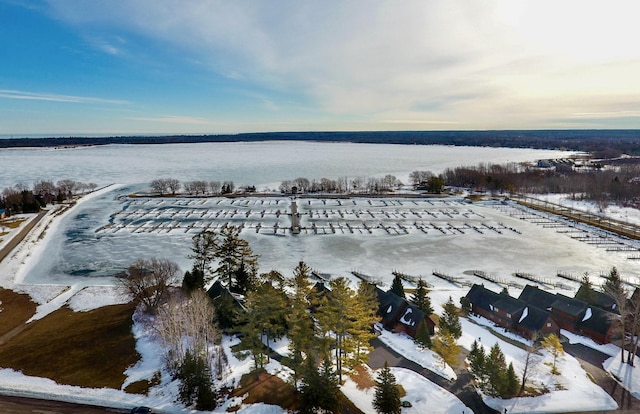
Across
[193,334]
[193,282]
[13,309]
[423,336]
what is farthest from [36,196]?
[423,336]

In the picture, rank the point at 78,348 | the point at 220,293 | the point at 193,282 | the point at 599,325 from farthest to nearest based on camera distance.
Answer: the point at 220,293 < the point at 193,282 < the point at 599,325 < the point at 78,348

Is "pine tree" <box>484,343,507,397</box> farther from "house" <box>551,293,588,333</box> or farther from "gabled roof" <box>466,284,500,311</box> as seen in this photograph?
"house" <box>551,293,588,333</box>

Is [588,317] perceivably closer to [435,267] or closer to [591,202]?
[435,267]

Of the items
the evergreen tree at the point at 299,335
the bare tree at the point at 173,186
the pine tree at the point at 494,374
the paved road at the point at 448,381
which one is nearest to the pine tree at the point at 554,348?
the pine tree at the point at 494,374

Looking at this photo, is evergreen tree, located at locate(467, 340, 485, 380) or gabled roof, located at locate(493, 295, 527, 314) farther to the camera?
gabled roof, located at locate(493, 295, 527, 314)

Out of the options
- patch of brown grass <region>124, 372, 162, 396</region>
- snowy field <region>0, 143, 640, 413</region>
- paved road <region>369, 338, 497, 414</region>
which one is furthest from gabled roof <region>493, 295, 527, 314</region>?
patch of brown grass <region>124, 372, 162, 396</region>

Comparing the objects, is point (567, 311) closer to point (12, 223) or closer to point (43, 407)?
point (43, 407)

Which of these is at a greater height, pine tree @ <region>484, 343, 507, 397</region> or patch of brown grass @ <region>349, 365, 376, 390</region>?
pine tree @ <region>484, 343, 507, 397</region>

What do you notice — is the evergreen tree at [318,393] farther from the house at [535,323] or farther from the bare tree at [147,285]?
the house at [535,323]
